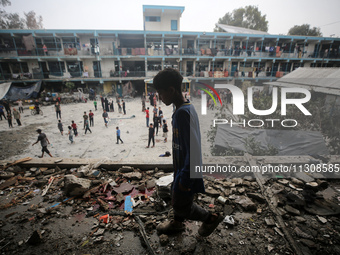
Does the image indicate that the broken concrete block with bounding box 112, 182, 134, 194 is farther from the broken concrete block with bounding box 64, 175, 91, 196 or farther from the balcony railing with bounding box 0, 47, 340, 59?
the balcony railing with bounding box 0, 47, 340, 59

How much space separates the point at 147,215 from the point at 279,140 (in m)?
5.24

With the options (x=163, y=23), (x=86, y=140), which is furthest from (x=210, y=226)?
(x=163, y=23)

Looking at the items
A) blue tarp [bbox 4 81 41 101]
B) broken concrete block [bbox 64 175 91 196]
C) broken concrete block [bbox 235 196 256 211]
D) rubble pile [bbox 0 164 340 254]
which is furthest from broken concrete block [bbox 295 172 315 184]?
blue tarp [bbox 4 81 41 101]

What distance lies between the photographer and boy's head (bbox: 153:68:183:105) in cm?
172

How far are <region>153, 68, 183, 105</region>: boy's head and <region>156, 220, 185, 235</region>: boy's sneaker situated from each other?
155 cm

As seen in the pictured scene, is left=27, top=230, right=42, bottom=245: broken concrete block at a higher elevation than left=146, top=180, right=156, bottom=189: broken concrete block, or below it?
higher

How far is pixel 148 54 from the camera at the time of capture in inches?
914

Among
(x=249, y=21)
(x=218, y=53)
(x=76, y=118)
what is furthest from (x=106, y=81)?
(x=249, y=21)

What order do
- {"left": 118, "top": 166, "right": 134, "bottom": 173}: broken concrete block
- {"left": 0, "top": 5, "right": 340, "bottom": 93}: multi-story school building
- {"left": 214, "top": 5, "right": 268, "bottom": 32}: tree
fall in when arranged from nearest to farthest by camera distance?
{"left": 118, "top": 166, "right": 134, "bottom": 173}: broken concrete block
{"left": 0, "top": 5, "right": 340, "bottom": 93}: multi-story school building
{"left": 214, "top": 5, "right": 268, "bottom": 32}: tree

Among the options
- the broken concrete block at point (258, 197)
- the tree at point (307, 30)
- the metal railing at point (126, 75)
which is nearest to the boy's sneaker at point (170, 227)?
the broken concrete block at point (258, 197)

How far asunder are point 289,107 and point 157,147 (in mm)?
6293

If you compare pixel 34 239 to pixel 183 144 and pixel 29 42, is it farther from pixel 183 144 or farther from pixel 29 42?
pixel 29 42

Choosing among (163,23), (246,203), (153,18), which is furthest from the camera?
(163,23)

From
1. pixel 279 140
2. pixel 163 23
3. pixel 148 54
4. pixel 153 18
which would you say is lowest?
pixel 279 140
